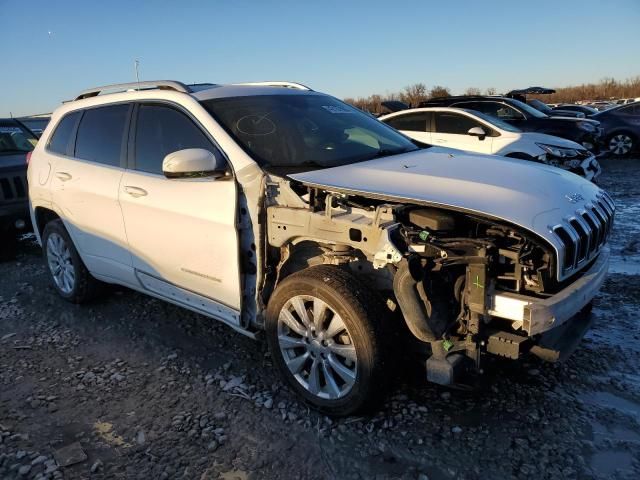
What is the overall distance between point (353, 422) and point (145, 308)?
2526mm

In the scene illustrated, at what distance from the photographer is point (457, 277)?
2645 mm

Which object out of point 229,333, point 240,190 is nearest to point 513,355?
point 240,190

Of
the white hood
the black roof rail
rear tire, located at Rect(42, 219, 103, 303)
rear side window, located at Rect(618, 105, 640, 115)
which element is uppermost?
the black roof rail

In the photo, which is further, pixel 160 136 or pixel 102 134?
pixel 102 134

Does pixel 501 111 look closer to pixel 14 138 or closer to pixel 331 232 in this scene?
pixel 14 138

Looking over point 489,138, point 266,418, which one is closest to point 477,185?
point 266,418

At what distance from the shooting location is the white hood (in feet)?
8.25

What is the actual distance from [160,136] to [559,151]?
6.93 m

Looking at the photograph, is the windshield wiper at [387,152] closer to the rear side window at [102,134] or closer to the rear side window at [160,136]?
the rear side window at [160,136]

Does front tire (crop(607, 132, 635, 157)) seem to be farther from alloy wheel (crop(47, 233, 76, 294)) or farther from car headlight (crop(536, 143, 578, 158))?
alloy wheel (crop(47, 233, 76, 294))

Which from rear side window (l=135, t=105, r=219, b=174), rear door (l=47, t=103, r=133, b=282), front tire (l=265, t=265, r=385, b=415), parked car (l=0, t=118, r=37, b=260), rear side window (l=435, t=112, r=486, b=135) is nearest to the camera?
front tire (l=265, t=265, r=385, b=415)

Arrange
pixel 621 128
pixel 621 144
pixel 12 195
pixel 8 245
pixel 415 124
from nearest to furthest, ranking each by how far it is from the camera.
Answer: pixel 12 195
pixel 8 245
pixel 415 124
pixel 621 128
pixel 621 144

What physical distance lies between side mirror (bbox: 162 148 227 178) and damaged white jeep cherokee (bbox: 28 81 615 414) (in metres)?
0.01

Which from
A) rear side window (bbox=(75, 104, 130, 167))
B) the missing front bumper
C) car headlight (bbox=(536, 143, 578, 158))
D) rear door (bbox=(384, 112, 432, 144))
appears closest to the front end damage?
the missing front bumper
